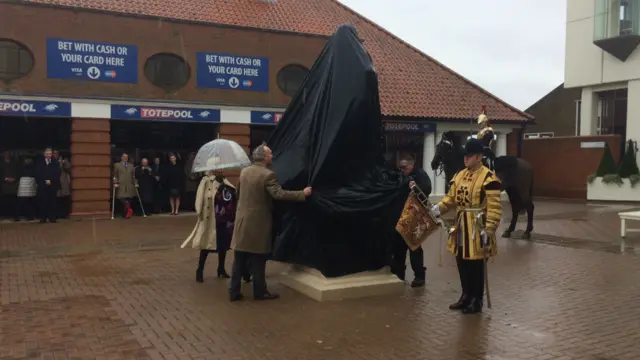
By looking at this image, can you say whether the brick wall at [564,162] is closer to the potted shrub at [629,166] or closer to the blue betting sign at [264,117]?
the potted shrub at [629,166]

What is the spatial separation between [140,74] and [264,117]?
12.7 feet

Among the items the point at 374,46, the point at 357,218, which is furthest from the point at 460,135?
the point at 357,218

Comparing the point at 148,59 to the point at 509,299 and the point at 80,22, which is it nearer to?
the point at 80,22

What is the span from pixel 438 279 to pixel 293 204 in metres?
2.57

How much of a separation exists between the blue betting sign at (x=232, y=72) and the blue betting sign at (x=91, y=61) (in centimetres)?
196

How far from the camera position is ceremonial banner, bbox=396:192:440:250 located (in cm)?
682

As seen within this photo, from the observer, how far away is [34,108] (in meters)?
15.3

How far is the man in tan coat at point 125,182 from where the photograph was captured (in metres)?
16.0

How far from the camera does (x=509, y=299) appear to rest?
6898 mm

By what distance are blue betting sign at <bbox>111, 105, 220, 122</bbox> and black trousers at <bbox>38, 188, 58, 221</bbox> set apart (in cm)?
272

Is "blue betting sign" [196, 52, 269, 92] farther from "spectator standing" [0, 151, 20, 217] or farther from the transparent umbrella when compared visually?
the transparent umbrella

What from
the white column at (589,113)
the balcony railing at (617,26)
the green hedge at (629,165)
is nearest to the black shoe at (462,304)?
the green hedge at (629,165)

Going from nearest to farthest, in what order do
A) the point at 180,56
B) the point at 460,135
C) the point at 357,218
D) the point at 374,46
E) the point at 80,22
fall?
the point at 357,218 → the point at 80,22 → the point at 180,56 → the point at 460,135 → the point at 374,46

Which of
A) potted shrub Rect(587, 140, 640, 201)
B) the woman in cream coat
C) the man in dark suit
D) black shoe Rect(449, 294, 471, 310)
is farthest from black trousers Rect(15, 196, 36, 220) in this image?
potted shrub Rect(587, 140, 640, 201)
